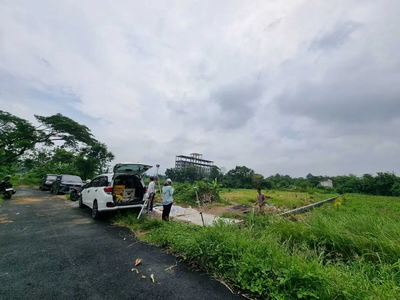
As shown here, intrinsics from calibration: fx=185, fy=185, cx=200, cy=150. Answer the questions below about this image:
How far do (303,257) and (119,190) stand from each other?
627 cm

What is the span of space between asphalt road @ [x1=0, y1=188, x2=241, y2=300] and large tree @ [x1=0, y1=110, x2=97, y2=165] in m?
15.9

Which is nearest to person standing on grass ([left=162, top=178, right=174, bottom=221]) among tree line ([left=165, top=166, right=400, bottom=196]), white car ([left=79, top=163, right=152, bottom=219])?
white car ([left=79, top=163, right=152, bottom=219])

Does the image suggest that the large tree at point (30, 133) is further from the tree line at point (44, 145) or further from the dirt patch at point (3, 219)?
the dirt patch at point (3, 219)

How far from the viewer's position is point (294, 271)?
8.07 ft

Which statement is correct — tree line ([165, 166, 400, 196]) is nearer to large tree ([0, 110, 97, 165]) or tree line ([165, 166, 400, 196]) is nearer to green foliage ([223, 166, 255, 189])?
green foliage ([223, 166, 255, 189])

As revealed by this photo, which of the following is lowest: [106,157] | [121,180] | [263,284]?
[263,284]

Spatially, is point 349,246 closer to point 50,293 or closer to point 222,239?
point 222,239

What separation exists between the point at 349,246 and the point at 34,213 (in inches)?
417

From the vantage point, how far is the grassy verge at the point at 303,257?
91.6 inches

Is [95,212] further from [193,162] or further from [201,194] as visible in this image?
[193,162]

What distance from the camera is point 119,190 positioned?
7094 mm

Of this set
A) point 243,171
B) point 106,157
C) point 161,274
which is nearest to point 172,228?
point 161,274

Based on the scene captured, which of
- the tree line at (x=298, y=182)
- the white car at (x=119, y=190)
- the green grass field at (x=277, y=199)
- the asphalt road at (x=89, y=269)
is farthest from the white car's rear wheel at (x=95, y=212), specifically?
the tree line at (x=298, y=182)

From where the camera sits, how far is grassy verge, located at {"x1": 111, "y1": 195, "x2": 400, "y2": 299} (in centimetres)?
233
